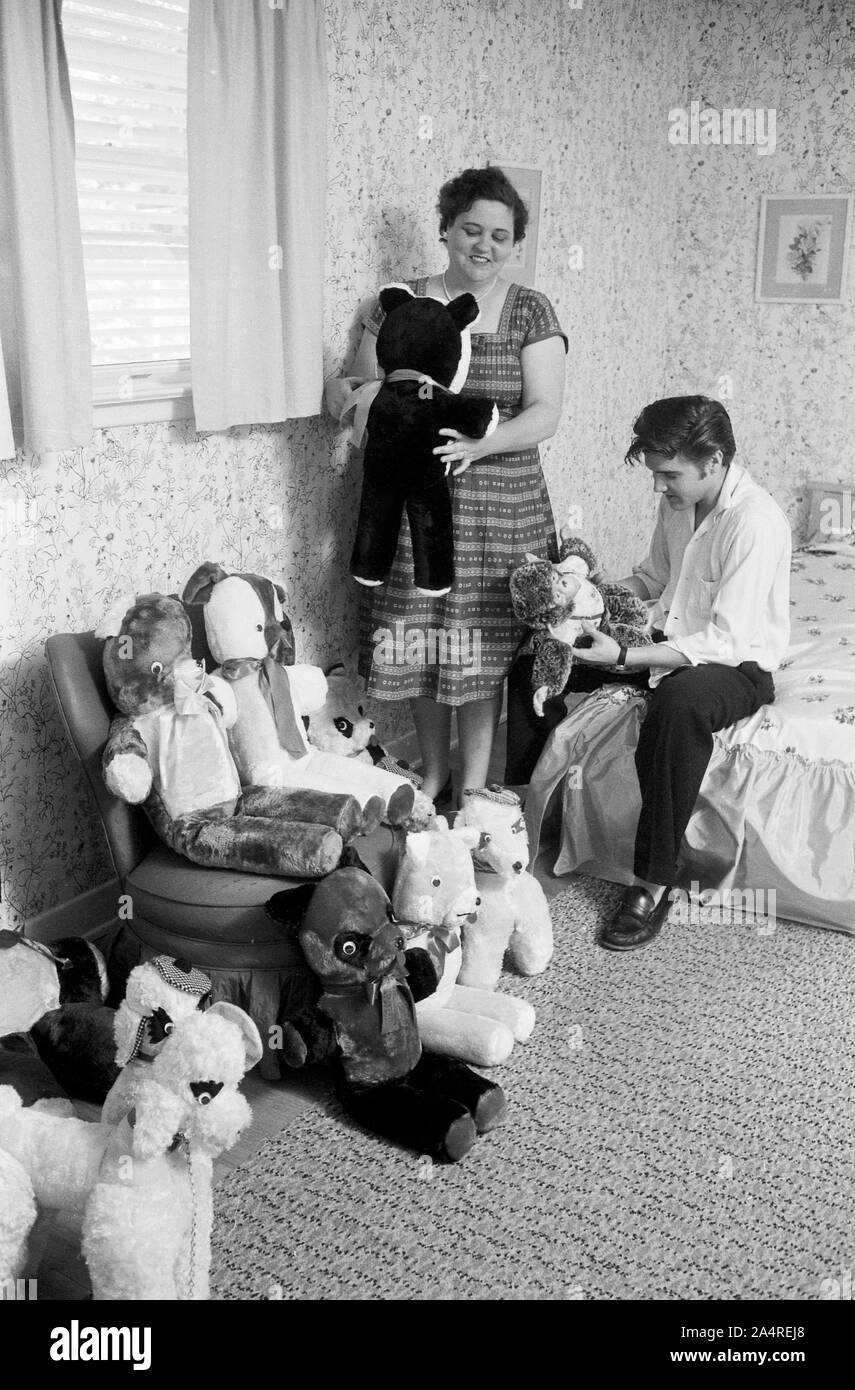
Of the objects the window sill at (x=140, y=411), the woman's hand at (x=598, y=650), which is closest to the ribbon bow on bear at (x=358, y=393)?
the window sill at (x=140, y=411)

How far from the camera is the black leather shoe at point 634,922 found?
8.41 ft

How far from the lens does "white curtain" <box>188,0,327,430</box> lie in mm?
2309

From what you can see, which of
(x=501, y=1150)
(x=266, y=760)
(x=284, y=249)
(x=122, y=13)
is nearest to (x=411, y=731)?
(x=266, y=760)

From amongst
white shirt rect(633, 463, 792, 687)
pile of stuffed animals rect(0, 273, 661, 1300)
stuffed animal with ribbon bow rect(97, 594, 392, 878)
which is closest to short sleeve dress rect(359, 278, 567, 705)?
pile of stuffed animals rect(0, 273, 661, 1300)

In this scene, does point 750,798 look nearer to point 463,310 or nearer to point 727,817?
point 727,817

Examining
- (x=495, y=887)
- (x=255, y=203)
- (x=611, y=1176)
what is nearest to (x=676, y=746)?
(x=495, y=887)

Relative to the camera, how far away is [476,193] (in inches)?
104

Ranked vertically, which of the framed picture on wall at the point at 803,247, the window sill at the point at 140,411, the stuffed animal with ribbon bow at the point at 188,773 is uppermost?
the framed picture on wall at the point at 803,247

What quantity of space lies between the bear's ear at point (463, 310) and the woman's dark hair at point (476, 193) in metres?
0.25

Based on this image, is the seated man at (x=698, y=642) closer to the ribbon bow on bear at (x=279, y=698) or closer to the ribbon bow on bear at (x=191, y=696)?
the ribbon bow on bear at (x=279, y=698)

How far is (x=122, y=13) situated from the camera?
2203 mm

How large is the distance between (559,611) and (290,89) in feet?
3.91

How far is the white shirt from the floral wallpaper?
0.87 metres

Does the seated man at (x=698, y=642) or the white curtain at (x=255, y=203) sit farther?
the seated man at (x=698, y=642)
